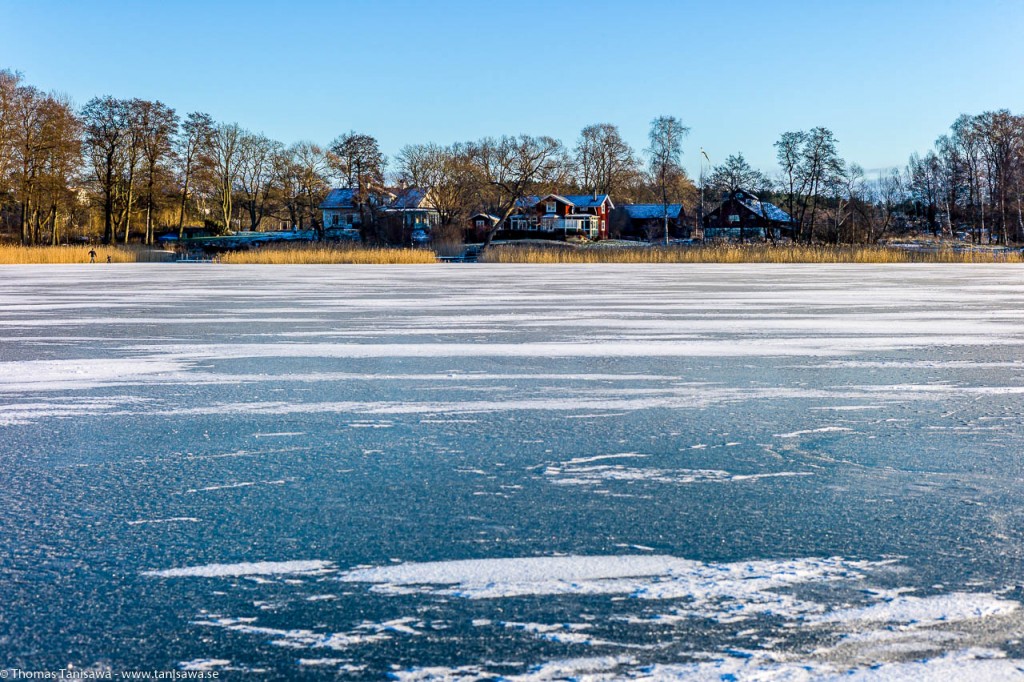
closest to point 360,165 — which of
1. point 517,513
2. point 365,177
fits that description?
point 365,177

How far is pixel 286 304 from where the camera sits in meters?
11.8

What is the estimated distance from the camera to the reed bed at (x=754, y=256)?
2714cm

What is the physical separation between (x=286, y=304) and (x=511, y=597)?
1008cm

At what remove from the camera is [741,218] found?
7525 centimetres

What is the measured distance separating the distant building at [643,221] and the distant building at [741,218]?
8.08 ft

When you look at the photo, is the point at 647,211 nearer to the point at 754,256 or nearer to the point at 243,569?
the point at 754,256

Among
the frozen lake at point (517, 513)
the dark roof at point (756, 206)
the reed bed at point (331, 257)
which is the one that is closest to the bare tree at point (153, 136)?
the reed bed at point (331, 257)

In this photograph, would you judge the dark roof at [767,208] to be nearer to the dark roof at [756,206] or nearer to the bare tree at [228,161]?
the dark roof at [756,206]

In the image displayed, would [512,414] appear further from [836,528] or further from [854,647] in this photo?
[854,647]

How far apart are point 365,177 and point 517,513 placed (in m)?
53.6

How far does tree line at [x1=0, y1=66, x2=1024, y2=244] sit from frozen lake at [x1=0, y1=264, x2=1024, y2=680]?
42.0 metres

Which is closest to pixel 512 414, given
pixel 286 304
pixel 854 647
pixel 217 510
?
pixel 217 510

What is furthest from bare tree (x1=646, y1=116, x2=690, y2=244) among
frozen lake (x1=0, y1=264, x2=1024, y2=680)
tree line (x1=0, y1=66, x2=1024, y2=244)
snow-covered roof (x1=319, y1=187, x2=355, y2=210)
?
frozen lake (x1=0, y1=264, x2=1024, y2=680)

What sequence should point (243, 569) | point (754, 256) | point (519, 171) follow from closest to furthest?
1. point (243, 569)
2. point (754, 256)
3. point (519, 171)
